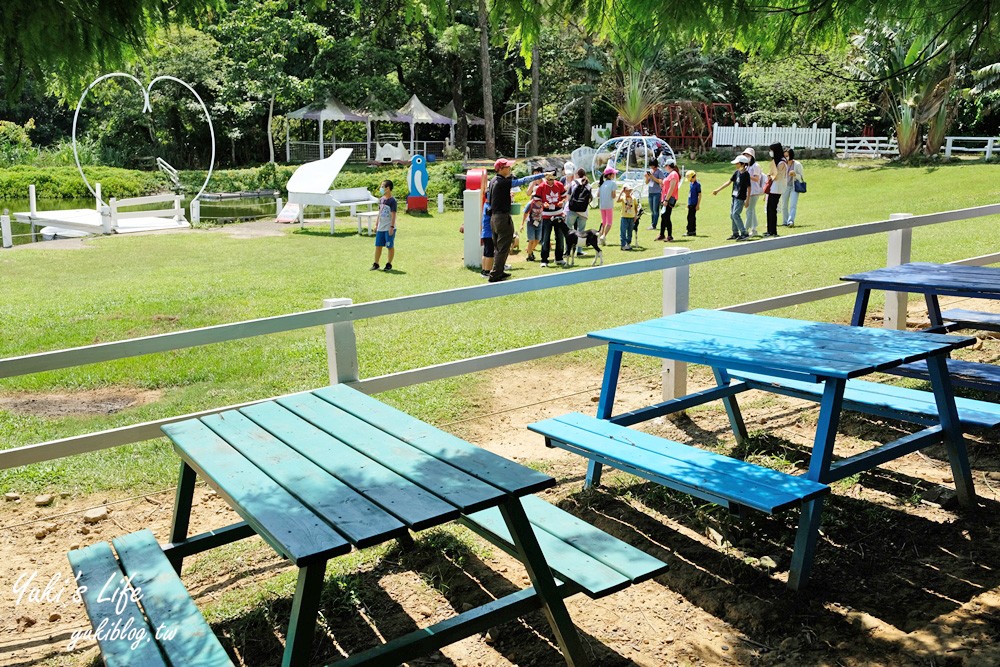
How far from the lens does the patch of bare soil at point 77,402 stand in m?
8.07

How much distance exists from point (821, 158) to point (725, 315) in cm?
3081

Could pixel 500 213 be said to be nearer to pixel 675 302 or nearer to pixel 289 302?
pixel 289 302

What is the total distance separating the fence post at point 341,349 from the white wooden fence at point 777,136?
31.9m

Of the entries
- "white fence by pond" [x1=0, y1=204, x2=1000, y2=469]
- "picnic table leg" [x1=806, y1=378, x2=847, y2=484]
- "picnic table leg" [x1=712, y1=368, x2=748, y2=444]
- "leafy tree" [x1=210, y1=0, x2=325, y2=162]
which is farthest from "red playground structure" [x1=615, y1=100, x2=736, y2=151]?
"picnic table leg" [x1=806, y1=378, x2=847, y2=484]

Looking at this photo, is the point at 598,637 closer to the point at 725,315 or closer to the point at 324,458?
the point at 324,458

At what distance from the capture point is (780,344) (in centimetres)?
472

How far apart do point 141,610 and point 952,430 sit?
3.82 m

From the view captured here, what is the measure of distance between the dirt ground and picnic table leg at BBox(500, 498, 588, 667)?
1.06ft

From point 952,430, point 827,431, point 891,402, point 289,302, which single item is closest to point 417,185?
point 289,302

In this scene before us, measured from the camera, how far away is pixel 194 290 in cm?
1392

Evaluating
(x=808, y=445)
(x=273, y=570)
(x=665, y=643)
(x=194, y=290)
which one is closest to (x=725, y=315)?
(x=808, y=445)

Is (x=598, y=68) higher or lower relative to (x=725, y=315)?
higher

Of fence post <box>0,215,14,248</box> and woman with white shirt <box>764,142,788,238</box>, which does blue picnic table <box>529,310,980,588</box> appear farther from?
fence post <box>0,215,14,248</box>

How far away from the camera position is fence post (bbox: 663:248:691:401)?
649 centimetres
